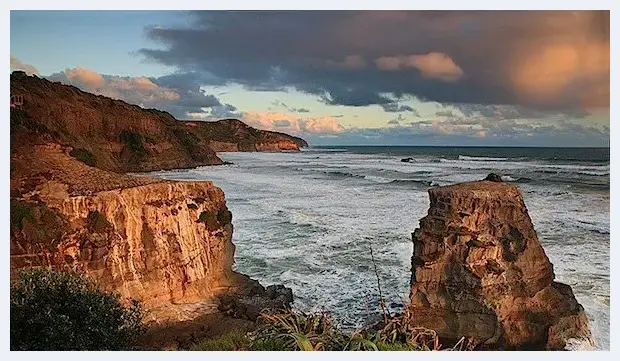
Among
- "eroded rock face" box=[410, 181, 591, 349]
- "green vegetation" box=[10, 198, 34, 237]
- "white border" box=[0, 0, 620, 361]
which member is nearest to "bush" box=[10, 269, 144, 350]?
"white border" box=[0, 0, 620, 361]

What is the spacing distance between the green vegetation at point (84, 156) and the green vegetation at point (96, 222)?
65cm

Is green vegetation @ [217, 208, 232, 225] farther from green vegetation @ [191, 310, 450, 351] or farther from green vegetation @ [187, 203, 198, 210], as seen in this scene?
green vegetation @ [191, 310, 450, 351]

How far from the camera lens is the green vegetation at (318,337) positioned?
4.55 metres

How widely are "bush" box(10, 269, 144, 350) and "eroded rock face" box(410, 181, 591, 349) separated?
269 centimetres

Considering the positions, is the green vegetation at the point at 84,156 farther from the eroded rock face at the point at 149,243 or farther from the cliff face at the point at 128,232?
the eroded rock face at the point at 149,243

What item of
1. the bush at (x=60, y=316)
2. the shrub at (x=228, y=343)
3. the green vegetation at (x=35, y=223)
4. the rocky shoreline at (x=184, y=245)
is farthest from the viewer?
the rocky shoreline at (x=184, y=245)

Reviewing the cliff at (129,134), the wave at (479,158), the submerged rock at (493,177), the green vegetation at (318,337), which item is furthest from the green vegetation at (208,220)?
the submerged rock at (493,177)

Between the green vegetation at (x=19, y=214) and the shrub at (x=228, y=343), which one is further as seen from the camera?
the green vegetation at (x=19, y=214)

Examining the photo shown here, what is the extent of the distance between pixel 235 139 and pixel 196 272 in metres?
1.39

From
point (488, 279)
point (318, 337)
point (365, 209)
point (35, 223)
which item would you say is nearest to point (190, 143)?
point (35, 223)

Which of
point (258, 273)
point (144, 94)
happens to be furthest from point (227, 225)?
point (144, 94)

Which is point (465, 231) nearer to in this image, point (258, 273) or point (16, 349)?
point (258, 273)

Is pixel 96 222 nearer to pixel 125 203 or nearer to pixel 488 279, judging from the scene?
pixel 125 203

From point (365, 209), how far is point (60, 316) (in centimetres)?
304
